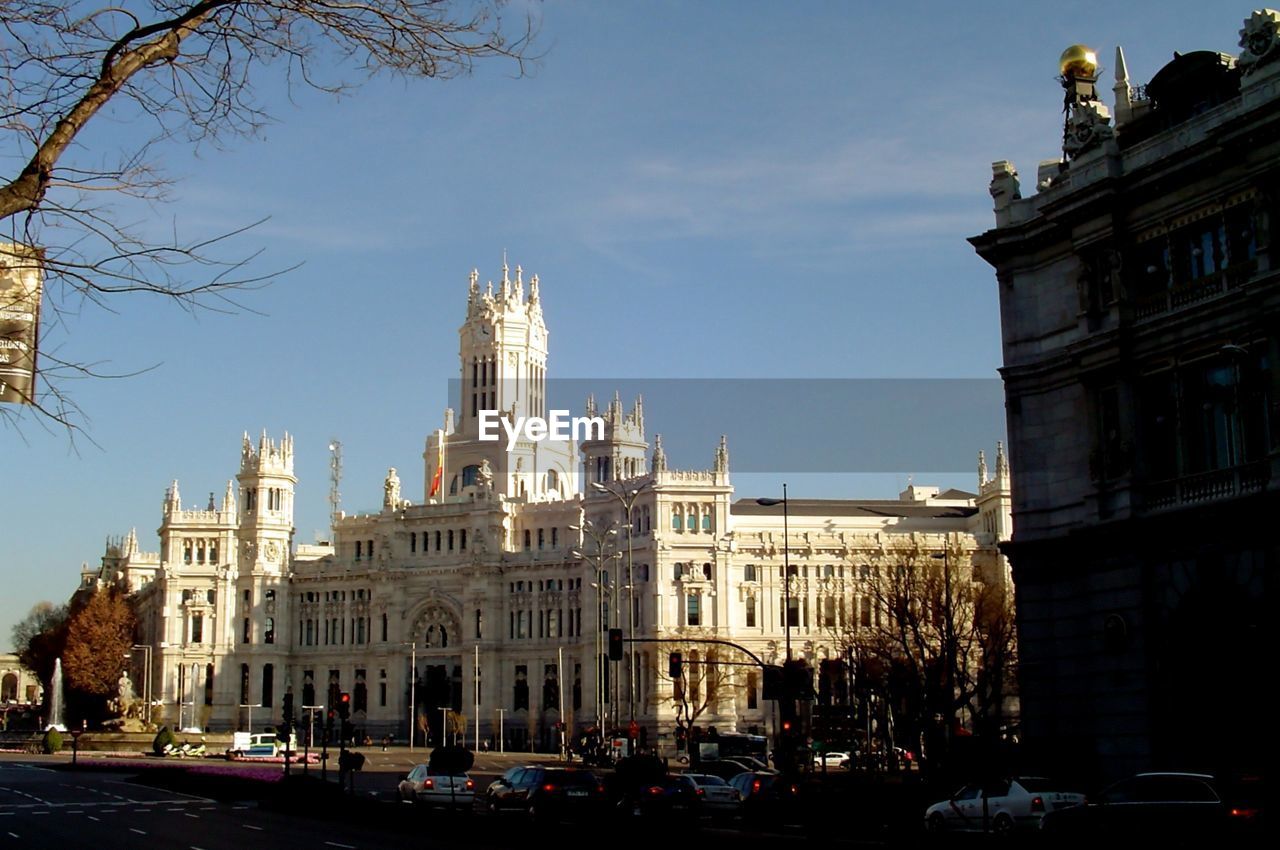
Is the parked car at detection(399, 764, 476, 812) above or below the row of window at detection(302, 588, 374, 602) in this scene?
below

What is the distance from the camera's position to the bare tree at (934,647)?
60500mm

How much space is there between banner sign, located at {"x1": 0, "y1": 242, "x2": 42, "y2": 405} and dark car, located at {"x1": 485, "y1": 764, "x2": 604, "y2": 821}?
98.1 ft

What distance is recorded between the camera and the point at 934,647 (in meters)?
81.5

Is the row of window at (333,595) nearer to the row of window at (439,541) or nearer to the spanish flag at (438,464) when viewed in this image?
the row of window at (439,541)

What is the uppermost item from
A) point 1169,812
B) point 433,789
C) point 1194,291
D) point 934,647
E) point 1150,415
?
point 1194,291

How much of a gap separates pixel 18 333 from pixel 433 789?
38.5 metres

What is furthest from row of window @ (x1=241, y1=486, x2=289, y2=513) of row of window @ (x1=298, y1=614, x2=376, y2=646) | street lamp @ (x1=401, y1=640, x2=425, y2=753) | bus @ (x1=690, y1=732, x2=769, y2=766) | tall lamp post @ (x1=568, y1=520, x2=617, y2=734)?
bus @ (x1=690, y1=732, x2=769, y2=766)

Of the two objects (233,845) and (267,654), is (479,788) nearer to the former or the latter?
(233,845)

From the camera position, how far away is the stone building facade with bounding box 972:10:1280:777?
35375mm

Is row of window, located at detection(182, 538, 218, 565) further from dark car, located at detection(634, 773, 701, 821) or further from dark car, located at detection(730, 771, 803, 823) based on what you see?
dark car, located at detection(634, 773, 701, 821)

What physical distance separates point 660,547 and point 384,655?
3393 cm

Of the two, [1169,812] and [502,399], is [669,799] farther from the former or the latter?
[502,399]

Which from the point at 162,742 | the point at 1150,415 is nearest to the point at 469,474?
the point at 162,742

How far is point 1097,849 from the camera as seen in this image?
23031 mm
